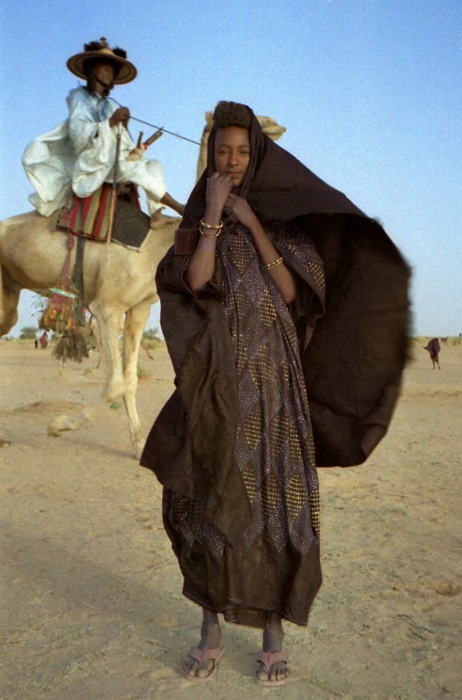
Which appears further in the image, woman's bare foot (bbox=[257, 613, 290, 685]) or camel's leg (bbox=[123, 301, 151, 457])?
camel's leg (bbox=[123, 301, 151, 457])

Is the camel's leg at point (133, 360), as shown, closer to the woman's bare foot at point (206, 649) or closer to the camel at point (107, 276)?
the camel at point (107, 276)

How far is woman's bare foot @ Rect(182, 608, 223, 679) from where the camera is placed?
289 centimetres

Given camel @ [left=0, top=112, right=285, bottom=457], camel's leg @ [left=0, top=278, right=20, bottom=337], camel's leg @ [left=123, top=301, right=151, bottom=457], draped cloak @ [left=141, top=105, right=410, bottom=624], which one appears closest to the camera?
draped cloak @ [left=141, top=105, right=410, bottom=624]

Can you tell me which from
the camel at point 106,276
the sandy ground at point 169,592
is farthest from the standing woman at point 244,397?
the camel at point 106,276

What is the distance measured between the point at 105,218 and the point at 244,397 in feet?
16.4

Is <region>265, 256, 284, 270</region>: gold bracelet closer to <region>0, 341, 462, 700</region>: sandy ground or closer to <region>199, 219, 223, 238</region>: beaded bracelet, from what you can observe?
<region>199, 219, 223, 238</region>: beaded bracelet

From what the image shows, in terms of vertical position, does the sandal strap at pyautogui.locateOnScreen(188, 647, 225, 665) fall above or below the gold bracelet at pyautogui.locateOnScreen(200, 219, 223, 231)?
below

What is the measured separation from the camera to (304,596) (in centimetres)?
280

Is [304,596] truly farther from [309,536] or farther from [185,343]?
[185,343]

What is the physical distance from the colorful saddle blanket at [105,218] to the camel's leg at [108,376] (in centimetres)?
76

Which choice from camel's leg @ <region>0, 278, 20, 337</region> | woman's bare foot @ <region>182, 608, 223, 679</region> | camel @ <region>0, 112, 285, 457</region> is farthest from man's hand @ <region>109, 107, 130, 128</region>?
woman's bare foot @ <region>182, 608, 223, 679</region>

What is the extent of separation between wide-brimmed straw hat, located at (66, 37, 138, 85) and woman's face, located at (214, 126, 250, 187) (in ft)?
16.2

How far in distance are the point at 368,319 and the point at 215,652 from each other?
1460 mm

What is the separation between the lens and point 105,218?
7.41m
